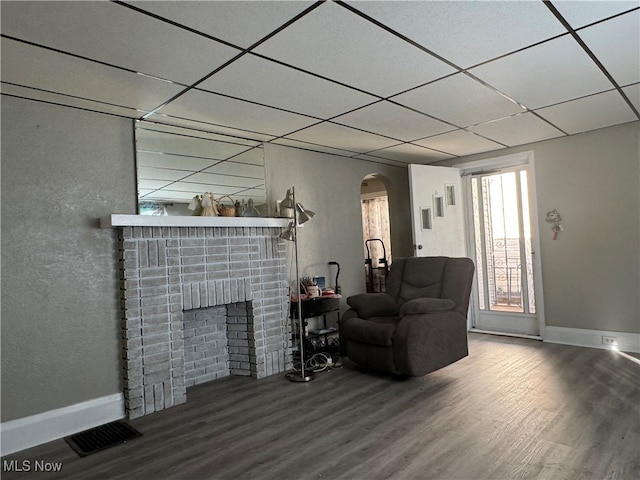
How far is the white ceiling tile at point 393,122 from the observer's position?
3186 millimetres

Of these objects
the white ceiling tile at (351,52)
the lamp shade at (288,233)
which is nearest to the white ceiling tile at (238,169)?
the lamp shade at (288,233)

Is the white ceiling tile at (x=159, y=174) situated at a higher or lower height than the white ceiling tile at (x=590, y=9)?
lower

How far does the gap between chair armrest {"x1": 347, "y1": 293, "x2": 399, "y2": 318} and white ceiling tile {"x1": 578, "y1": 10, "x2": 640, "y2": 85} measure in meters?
2.47

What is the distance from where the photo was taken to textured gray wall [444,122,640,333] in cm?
392

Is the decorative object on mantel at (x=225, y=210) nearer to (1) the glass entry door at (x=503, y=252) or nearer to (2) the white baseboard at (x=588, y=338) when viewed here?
(1) the glass entry door at (x=503, y=252)

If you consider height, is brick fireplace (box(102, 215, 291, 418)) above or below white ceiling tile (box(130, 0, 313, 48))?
below

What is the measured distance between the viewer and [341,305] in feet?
15.5

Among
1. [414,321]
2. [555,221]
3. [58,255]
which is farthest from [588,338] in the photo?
[58,255]

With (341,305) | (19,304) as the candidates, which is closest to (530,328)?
(341,305)

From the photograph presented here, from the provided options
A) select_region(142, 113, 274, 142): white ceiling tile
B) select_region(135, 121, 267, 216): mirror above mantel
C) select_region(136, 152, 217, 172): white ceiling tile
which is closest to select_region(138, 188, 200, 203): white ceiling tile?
select_region(135, 121, 267, 216): mirror above mantel

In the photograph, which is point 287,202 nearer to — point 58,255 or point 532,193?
point 58,255

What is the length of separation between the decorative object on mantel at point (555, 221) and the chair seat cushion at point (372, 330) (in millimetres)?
2128

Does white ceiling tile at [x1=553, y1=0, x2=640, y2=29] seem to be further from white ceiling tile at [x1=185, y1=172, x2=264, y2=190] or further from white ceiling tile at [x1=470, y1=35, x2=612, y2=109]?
white ceiling tile at [x1=185, y1=172, x2=264, y2=190]

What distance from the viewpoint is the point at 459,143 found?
4402 mm
